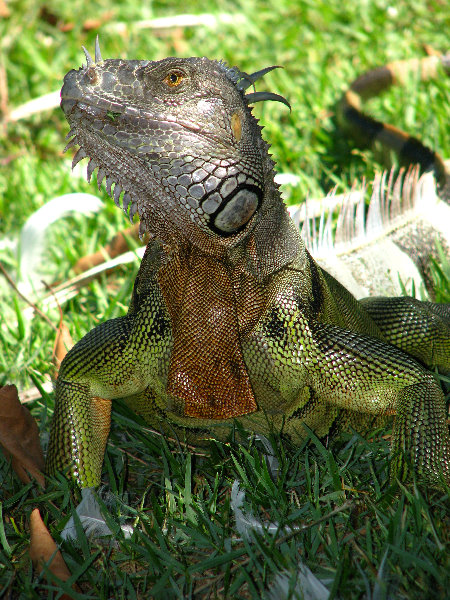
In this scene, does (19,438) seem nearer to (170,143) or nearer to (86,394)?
(86,394)

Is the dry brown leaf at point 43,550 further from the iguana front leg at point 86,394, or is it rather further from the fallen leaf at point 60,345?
the fallen leaf at point 60,345

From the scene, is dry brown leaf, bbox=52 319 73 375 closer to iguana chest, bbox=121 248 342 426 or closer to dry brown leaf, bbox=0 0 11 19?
iguana chest, bbox=121 248 342 426

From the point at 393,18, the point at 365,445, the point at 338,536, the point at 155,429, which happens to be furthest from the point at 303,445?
the point at 393,18

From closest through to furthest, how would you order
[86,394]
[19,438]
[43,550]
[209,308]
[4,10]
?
[43,550] → [209,308] → [86,394] → [19,438] → [4,10]

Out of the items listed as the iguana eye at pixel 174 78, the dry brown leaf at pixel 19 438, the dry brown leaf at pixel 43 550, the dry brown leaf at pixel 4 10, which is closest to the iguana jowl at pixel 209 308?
the iguana eye at pixel 174 78

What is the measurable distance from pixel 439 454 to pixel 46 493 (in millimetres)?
1703

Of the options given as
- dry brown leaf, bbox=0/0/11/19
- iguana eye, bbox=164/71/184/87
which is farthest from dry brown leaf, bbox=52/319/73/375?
dry brown leaf, bbox=0/0/11/19

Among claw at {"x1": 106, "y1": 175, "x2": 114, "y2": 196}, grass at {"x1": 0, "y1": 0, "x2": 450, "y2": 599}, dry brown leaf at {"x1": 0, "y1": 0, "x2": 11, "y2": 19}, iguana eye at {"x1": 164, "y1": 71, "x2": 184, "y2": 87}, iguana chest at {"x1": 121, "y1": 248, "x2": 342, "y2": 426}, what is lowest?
grass at {"x1": 0, "y1": 0, "x2": 450, "y2": 599}

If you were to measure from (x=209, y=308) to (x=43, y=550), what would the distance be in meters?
1.13

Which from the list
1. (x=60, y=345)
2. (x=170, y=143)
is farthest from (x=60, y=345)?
(x=170, y=143)

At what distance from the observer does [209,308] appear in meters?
2.69

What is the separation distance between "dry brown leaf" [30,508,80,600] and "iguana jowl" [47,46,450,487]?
1.03 ft

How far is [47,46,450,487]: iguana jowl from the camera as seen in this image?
2.46 metres

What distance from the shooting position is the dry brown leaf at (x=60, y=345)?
3.87 m
